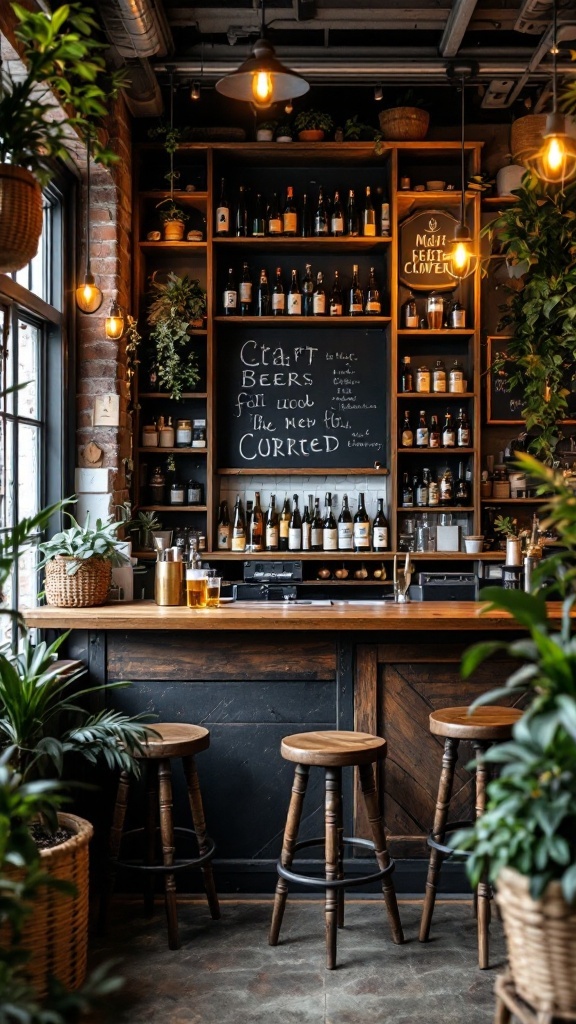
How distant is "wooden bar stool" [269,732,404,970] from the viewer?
2.80m

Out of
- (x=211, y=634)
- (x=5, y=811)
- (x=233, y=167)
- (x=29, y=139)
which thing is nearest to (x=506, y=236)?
(x=233, y=167)

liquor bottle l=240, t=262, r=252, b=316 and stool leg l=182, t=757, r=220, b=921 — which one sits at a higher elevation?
liquor bottle l=240, t=262, r=252, b=316

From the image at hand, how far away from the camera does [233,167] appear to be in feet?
18.1

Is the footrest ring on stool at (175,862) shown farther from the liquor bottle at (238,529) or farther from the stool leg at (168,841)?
the liquor bottle at (238,529)

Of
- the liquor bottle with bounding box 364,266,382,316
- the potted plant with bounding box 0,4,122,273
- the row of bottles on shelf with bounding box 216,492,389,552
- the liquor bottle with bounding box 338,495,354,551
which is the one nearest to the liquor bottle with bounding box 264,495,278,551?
the row of bottles on shelf with bounding box 216,492,389,552

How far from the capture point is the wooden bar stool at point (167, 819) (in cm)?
297

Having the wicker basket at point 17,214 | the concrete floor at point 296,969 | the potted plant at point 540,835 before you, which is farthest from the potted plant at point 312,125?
the potted plant at point 540,835

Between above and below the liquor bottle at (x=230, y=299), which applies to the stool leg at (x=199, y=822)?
below

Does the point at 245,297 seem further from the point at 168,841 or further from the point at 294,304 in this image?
the point at 168,841

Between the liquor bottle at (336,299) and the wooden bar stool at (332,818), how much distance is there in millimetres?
2960

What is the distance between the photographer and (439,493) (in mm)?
5367

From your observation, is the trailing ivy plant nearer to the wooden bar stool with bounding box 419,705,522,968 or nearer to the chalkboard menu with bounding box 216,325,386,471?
the chalkboard menu with bounding box 216,325,386,471

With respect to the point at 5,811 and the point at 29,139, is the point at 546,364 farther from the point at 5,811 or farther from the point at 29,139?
the point at 5,811

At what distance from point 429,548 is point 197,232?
7.14ft
